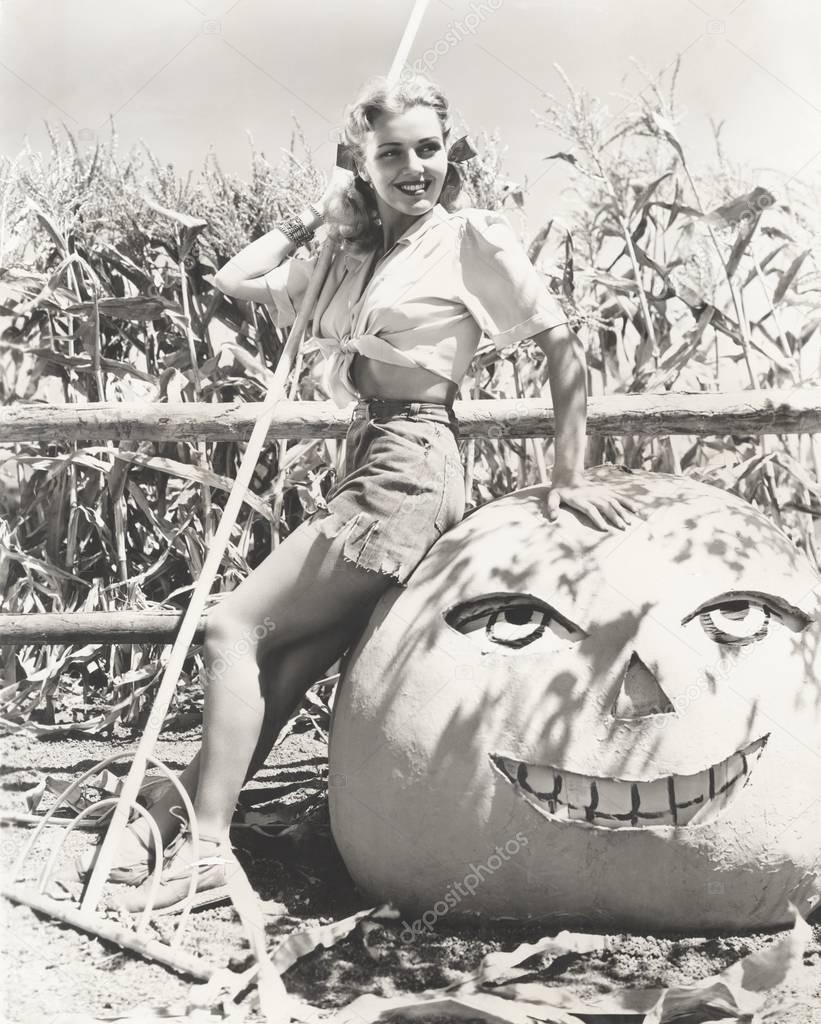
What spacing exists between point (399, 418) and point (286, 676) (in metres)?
0.70

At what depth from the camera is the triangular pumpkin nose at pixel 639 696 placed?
227 centimetres

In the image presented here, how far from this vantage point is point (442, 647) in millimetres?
2418

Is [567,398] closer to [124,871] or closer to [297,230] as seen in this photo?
[297,230]

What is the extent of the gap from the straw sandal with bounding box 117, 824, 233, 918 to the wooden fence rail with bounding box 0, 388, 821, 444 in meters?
1.42

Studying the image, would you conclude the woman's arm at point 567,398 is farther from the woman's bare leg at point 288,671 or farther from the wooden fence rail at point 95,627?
the wooden fence rail at point 95,627

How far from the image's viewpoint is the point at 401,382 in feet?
8.69

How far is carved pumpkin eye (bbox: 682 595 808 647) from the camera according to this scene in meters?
2.35

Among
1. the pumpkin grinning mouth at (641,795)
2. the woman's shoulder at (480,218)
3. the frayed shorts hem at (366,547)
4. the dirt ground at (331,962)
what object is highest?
the woman's shoulder at (480,218)

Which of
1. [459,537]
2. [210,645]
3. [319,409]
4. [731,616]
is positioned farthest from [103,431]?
[731,616]

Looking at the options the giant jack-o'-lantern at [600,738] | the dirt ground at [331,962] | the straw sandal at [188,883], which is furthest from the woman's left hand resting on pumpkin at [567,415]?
the straw sandal at [188,883]

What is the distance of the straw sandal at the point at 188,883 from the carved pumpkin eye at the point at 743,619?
1.20 metres

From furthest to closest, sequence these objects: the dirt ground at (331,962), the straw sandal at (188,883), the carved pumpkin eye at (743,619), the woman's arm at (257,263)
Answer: the woman's arm at (257,263)
the straw sandal at (188,883)
the carved pumpkin eye at (743,619)
the dirt ground at (331,962)
